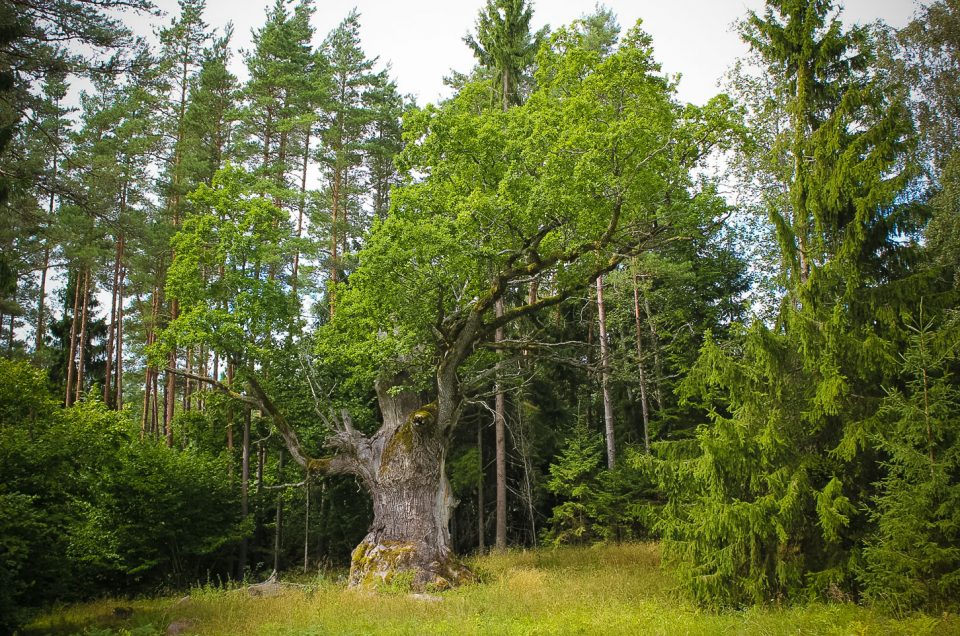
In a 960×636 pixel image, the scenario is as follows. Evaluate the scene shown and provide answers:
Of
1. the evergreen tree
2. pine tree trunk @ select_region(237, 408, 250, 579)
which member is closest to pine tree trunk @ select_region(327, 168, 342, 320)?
pine tree trunk @ select_region(237, 408, 250, 579)

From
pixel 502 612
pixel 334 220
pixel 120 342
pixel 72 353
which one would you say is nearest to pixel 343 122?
pixel 334 220

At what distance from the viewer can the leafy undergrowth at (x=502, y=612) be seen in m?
7.34

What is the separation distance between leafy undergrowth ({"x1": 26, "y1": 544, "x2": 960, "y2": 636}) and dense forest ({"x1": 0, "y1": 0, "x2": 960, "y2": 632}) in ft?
2.77

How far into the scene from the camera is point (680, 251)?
903 inches

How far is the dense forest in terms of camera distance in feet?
29.5

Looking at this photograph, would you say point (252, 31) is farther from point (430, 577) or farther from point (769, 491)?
point (769, 491)

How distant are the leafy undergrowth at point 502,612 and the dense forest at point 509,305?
0.85 m

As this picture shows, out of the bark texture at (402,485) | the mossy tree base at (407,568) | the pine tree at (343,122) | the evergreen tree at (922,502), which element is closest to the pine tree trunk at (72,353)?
the pine tree at (343,122)

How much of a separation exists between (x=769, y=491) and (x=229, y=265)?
1257cm

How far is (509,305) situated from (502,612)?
12.8 meters

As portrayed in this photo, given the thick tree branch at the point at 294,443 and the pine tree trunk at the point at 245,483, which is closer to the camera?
the thick tree branch at the point at 294,443

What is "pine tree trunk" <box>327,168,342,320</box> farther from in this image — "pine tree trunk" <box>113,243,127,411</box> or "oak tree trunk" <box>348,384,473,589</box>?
"oak tree trunk" <box>348,384,473,589</box>

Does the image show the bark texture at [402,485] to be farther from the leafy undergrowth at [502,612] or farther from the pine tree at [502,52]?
the pine tree at [502,52]

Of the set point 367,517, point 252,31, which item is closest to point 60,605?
point 367,517
